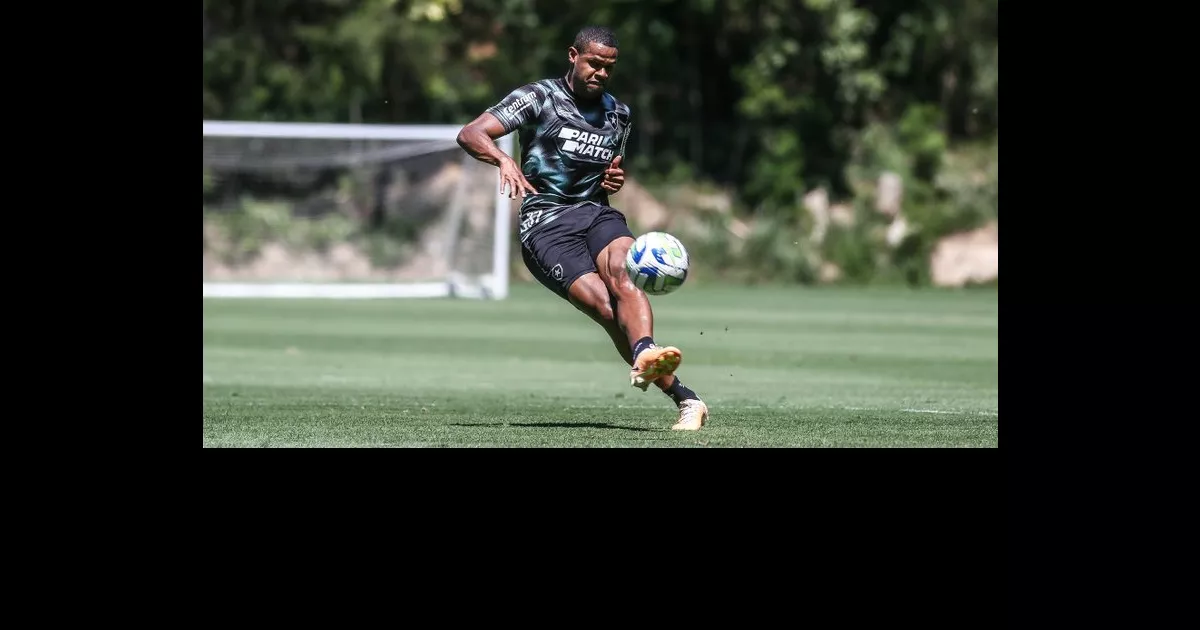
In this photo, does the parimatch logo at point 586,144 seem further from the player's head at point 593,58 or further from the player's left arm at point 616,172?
the player's head at point 593,58

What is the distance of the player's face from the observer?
408 inches

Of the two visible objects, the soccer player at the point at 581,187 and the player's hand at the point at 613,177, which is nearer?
the soccer player at the point at 581,187

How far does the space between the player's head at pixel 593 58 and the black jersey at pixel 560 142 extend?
15 cm

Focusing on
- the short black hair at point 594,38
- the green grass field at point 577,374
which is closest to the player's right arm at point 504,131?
the short black hair at point 594,38

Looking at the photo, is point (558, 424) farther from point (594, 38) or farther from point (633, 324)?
point (594, 38)

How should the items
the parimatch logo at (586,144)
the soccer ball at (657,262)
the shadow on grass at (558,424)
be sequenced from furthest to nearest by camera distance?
the shadow on grass at (558,424) → the parimatch logo at (586,144) → the soccer ball at (657,262)

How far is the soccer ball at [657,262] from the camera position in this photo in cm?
998

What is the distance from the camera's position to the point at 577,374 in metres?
17.3

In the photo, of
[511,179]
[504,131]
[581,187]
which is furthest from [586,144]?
[511,179]

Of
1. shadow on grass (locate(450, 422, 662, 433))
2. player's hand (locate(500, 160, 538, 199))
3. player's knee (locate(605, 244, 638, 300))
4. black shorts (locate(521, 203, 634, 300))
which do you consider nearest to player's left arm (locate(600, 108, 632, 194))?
black shorts (locate(521, 203, 634, 300))

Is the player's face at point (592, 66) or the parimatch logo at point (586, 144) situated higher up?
the player's face at point (592, 66)

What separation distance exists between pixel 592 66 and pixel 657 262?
1.28 meters

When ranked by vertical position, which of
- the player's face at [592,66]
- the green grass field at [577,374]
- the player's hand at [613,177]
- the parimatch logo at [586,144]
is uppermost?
the player's face at [592,66]

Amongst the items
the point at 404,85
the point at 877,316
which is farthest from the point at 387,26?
the point at 877,316
